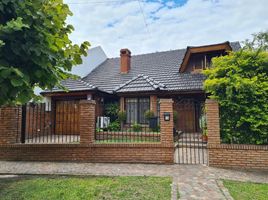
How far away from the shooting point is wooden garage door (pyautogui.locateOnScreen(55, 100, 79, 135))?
43.3 feet

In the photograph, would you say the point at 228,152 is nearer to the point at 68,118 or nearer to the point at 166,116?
the point at 166,116

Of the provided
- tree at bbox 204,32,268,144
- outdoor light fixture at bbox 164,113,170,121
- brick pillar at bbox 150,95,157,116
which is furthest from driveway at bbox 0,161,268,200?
brick pillar at bbox 150,95,157,116

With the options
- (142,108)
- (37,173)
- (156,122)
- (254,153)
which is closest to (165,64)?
(142,108)

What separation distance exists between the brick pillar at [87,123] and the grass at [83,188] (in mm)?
1909

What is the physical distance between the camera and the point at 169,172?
6.43m

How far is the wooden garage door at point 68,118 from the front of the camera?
1319 cm

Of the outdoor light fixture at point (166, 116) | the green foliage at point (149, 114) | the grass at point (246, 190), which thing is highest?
the green foliage at point (149, 114)

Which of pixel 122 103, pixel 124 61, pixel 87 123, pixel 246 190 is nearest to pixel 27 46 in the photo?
pixel 87 123

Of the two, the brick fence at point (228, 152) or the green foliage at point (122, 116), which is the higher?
the green foliage at point (122, 116)

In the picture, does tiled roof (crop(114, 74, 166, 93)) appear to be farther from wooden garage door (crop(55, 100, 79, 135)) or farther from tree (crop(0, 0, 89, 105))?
tree (crop(0, 0, 89, 105))

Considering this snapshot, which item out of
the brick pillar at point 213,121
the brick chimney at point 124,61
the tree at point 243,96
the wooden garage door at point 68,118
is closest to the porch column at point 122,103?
the wooden garage door at point 68,118

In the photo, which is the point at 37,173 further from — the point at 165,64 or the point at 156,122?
the point at 165,64

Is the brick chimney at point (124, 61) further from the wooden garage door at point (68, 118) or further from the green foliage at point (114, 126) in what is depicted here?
the green foliage at point (114, 126)

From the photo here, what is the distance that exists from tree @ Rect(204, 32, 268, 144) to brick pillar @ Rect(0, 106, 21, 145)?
6946 millimetres
